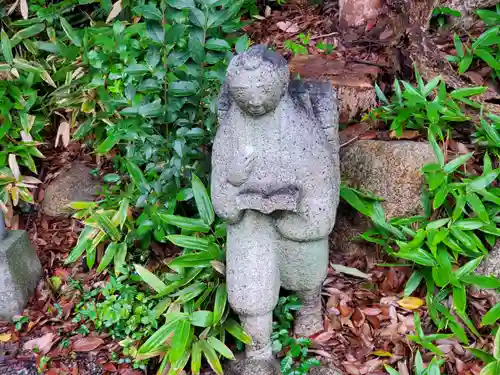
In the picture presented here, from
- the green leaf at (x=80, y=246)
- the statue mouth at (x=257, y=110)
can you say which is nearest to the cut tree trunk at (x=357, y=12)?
the statue mouth at (x=257, y=110)

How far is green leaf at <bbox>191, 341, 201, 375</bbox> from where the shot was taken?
8.03 feet

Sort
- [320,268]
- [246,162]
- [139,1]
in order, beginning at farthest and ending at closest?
[139,1]
[320,268]
[246,162]

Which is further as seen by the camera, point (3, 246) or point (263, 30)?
point (263, 30)

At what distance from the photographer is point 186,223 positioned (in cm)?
284

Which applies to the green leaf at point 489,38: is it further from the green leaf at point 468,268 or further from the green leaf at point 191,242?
the green leaf at point 191,242

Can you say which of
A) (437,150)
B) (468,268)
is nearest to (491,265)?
(468,268)

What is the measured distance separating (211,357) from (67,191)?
1765mm

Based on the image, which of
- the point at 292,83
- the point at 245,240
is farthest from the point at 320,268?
the point at 292,83

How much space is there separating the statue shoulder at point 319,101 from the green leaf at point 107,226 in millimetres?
1404

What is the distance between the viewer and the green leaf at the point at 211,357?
2.44 metres

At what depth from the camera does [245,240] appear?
7.70 ft

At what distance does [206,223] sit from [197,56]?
83 cm

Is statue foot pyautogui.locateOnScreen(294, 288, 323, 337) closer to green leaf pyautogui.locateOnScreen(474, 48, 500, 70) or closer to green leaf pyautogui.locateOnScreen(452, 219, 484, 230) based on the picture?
green leaf pyautogui.locateOnScreen(452, 219, 484, 230)

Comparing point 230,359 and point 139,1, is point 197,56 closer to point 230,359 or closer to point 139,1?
point 139,1
